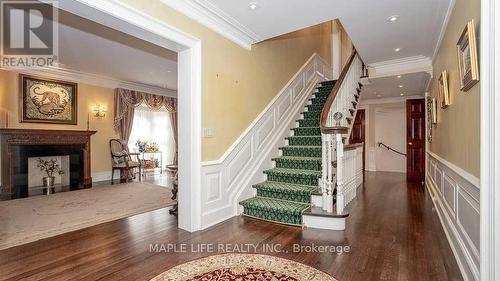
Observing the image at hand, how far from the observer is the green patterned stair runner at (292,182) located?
3496mm

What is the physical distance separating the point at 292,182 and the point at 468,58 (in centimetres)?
272

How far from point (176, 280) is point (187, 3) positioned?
3.03 metres

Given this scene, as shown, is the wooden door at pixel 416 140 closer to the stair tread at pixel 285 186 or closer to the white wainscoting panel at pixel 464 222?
the white wainscoting panel at pixel 464 222

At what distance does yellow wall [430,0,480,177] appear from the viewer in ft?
6.51

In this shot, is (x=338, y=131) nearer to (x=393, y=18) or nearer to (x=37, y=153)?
(x=393, y=18)

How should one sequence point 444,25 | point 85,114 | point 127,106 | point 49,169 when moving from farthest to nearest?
1. point 127,106
2. point 85,114
3. point 49,169
4. point 444,25

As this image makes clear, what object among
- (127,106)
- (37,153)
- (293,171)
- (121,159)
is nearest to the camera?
(293,171)

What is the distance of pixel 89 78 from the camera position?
22.0ft

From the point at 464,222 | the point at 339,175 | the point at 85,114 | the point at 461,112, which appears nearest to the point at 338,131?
→ the point at 339,175

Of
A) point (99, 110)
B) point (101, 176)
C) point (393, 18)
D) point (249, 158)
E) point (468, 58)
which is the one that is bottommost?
point (101, 176)

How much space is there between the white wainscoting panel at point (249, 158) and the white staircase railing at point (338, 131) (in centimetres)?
113

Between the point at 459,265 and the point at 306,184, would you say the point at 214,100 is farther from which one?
the point at 459,265

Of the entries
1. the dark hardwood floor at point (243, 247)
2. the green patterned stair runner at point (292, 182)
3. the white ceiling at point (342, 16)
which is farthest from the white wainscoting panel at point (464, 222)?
the white ceiling at point (342, 16)

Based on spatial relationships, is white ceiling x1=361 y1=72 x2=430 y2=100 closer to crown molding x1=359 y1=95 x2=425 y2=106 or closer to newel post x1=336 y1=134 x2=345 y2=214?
crown molding x1=359 y1=95 x2=425 y2=106
